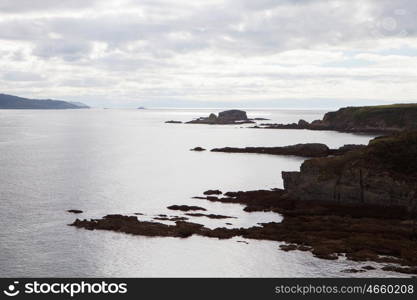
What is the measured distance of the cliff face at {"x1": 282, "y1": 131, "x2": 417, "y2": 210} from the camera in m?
56.8

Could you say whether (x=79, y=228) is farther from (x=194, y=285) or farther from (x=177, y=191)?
(x=177, y=191)

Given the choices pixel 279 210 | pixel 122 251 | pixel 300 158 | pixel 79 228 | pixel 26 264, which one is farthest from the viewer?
pixel 300 158

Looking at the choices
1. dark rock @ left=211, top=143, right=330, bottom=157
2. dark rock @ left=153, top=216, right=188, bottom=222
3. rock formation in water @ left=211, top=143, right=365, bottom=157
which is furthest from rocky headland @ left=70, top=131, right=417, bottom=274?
dark rock @ left=211, top=143, right=330, bottom=157

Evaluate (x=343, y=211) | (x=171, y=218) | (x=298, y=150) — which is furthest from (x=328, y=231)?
(x=298, y=150)

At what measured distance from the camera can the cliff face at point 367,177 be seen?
56812 millimetres

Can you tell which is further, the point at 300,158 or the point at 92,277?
the point at 300,158

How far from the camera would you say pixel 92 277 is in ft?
123

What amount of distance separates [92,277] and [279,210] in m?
29.4

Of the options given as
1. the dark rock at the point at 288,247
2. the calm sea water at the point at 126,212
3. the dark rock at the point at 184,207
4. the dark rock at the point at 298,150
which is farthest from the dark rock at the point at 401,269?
the dark rock at the point at 298,150

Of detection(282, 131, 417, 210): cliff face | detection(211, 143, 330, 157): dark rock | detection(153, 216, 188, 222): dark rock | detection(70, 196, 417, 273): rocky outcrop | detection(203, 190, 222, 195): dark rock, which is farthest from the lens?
detection(211, 143, 330, 157): dark rock

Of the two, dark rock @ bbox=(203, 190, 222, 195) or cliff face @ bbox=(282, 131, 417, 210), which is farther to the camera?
dark rock @ bbox=(203, 190, 222, 195)

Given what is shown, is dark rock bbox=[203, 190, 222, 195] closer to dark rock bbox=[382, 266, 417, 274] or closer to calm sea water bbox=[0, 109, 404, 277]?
calm sea water bbox=[0, 109, 404, 277]

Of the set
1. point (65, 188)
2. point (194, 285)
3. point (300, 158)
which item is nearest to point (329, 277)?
point (194, 285)

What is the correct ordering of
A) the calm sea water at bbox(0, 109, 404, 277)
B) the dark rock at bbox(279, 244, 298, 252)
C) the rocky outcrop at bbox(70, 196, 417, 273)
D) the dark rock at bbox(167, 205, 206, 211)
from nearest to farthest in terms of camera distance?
the calm sea water at bbox(0, 109, 404, 277) → the rocky outcrop at bbox(70, 196, 417, 273) → the dark rock at bbox(279, 244, 298, 252) → the dark rock at bbox(167, 205, 206, 211)
